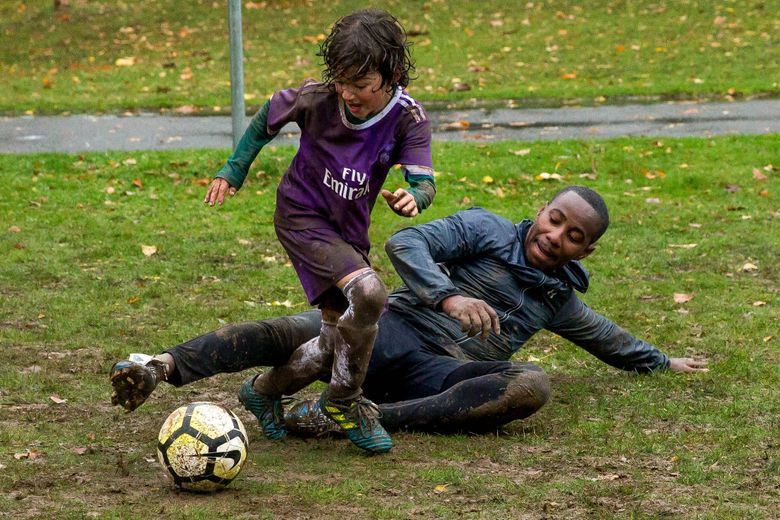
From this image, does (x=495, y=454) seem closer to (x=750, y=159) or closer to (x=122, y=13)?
(x=750, y=159)

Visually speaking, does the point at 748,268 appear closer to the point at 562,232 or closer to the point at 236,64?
the point at 562,232

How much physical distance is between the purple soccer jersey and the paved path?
24.1 ft

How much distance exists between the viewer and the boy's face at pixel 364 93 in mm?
4625

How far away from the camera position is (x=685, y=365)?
236 inches

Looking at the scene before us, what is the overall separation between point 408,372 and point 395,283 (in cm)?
264

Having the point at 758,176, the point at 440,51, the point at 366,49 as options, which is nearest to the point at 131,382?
the point at 366,49

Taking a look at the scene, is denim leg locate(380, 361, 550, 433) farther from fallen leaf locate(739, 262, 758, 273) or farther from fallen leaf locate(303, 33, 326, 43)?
fallen leaf locate(303, 33, 326, 43)

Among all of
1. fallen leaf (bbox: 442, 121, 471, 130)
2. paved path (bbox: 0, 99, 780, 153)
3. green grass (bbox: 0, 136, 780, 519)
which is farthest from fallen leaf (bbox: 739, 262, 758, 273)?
fallen leaf (bbox: 442, 121, 471, 130)

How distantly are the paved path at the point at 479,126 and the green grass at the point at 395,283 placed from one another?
29.1 inches

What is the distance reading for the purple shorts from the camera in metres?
4.71

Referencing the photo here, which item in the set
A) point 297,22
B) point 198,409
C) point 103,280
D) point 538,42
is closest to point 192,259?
point 103,280

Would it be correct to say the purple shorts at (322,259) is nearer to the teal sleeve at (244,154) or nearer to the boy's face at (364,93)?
the teal sleeve at (244,154)

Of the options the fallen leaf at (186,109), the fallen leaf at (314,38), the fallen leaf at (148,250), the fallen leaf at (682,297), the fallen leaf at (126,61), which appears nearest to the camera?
the fallen leaf at (682,297)

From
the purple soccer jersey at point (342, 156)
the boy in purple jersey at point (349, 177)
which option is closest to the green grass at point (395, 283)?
the boy in purple jersey at point (349, 177)
